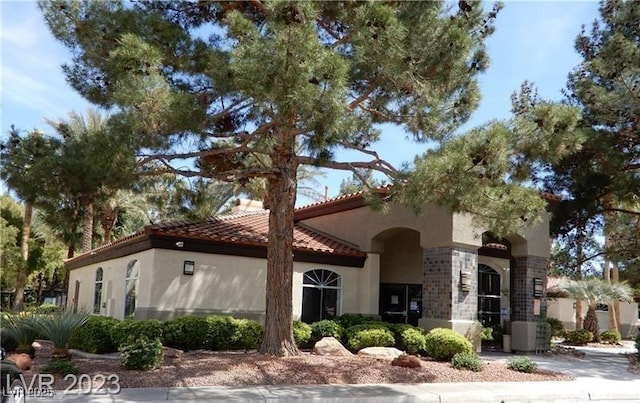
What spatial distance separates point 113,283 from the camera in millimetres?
19016

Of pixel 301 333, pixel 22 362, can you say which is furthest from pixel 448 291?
pixel 22 362

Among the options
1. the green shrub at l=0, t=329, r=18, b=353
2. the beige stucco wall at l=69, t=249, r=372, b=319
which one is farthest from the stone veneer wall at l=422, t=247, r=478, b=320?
the green shrub at l=0, t=329, r=18, b=353

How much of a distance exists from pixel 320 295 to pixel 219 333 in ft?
14.6

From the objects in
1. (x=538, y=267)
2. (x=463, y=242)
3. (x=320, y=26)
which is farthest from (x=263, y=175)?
(x=538, y=267)

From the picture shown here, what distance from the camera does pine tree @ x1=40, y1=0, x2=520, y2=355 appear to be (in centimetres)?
939

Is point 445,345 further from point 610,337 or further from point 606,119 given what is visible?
point 610,337

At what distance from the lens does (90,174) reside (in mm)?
9914

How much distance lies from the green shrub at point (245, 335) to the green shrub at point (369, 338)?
96.7 inches

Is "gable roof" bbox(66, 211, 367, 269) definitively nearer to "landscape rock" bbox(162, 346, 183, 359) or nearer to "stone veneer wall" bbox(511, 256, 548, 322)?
"landscape rock" bbox(162, 346, 183, 359)

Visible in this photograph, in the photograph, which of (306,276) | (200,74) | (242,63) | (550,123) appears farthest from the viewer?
(306,276)

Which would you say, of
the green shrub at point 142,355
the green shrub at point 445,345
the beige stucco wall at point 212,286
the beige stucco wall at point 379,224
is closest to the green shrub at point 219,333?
the beige stucco wall at point 212,286

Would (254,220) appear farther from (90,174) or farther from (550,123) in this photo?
(550,123)

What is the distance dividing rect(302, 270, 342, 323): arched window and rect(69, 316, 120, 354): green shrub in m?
5.96

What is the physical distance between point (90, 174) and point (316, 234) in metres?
11.1
